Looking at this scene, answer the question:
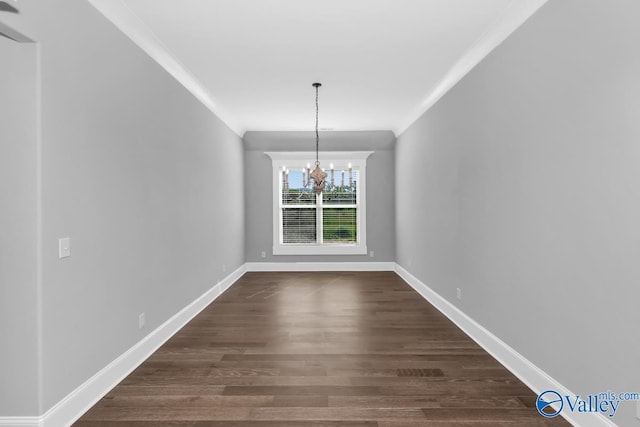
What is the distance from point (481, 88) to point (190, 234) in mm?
3427

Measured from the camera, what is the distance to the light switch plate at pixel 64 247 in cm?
214

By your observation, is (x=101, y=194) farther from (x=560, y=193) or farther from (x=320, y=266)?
(x=320, y=266)

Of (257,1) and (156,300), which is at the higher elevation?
(257,1)

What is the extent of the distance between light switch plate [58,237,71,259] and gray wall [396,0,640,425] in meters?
2.98

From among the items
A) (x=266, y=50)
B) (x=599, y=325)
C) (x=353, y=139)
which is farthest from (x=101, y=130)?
(x=353, y=139)

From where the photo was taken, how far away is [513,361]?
280 centimetres

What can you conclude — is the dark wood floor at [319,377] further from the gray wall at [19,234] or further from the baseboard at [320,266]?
the baseboard at [320,266]

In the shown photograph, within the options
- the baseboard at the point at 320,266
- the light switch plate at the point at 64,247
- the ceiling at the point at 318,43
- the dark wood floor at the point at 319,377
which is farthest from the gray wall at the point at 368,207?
the light switch plate at the point at 64,247

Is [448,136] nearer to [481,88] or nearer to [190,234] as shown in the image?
[481,88]

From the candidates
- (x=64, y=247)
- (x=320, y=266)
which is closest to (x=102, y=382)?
(x=64, y=247)

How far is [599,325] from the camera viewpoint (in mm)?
1958

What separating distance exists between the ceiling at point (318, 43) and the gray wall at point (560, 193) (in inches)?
12.9

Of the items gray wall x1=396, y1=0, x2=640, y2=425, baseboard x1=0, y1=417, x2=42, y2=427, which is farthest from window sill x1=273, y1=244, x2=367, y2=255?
baseboard x1=0, y1=417, x2=42, y2=427

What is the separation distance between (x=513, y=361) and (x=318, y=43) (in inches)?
123
